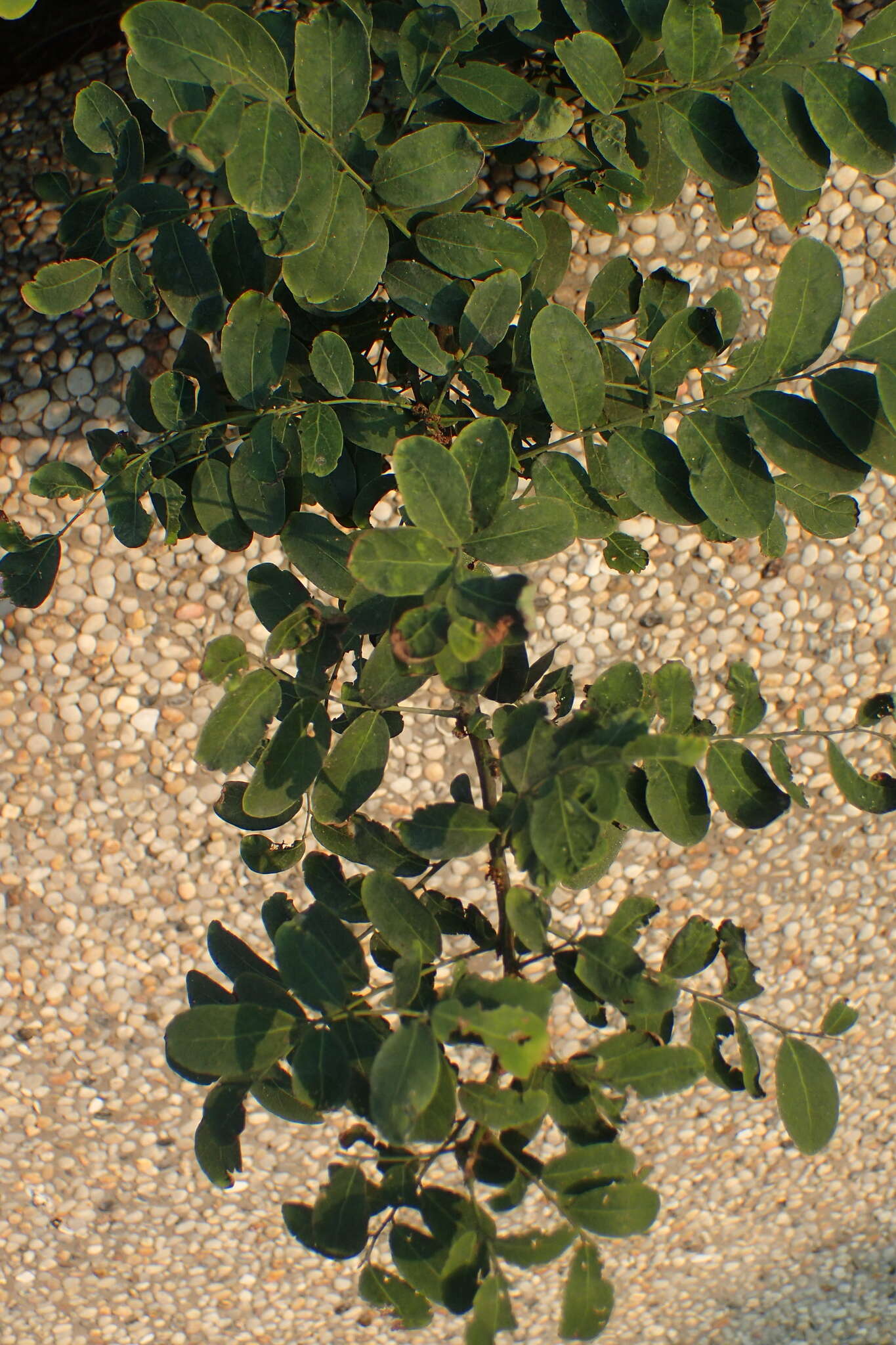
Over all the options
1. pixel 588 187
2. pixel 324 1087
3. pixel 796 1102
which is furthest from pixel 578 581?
pixel 324 1087

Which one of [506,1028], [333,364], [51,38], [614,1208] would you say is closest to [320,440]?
[333,364]

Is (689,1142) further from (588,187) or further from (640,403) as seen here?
(588,187)

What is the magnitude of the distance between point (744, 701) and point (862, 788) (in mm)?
125

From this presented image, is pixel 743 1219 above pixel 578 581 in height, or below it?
below

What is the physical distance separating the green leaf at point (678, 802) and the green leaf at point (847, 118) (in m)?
0.49

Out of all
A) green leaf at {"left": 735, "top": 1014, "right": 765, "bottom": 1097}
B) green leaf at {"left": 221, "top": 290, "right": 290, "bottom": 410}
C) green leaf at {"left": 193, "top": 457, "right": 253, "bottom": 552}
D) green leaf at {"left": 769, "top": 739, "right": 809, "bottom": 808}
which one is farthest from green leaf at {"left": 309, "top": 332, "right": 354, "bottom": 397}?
green leaf at {"left": 735, "top": 1014, "right": 765, "bottom": 1097}

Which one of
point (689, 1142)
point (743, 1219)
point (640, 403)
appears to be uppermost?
point (640, 403)

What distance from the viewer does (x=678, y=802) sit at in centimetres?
80

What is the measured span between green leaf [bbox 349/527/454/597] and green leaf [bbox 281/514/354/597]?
0.19 m

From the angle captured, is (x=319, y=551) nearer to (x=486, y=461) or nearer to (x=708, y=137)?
(x=486, y=461)

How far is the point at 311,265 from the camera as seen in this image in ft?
2.41

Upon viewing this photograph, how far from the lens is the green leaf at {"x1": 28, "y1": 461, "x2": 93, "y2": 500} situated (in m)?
0.95

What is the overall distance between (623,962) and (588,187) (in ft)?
2.62

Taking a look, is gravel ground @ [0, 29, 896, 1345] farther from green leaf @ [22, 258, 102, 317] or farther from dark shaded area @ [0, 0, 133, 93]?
green leaf @ [22, 258, 102, 317]
